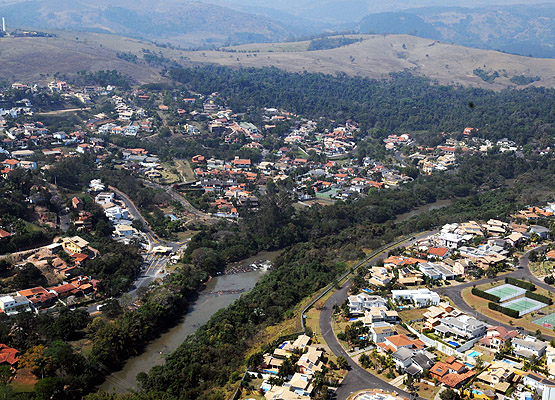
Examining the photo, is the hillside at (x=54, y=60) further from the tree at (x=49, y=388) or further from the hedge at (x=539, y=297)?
the hedge at (x=539, y=297)

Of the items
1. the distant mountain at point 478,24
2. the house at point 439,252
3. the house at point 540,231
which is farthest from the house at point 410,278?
the distant mountain at point 478,24

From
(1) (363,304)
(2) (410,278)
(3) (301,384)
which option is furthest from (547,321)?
(3) (301,384)

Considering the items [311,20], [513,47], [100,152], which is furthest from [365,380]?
[311,20]

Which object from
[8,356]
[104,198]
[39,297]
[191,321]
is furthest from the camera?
[104,198]

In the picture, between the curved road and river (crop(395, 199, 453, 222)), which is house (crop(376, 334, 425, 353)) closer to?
the curved road

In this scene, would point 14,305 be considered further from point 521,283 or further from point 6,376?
point 521,283
